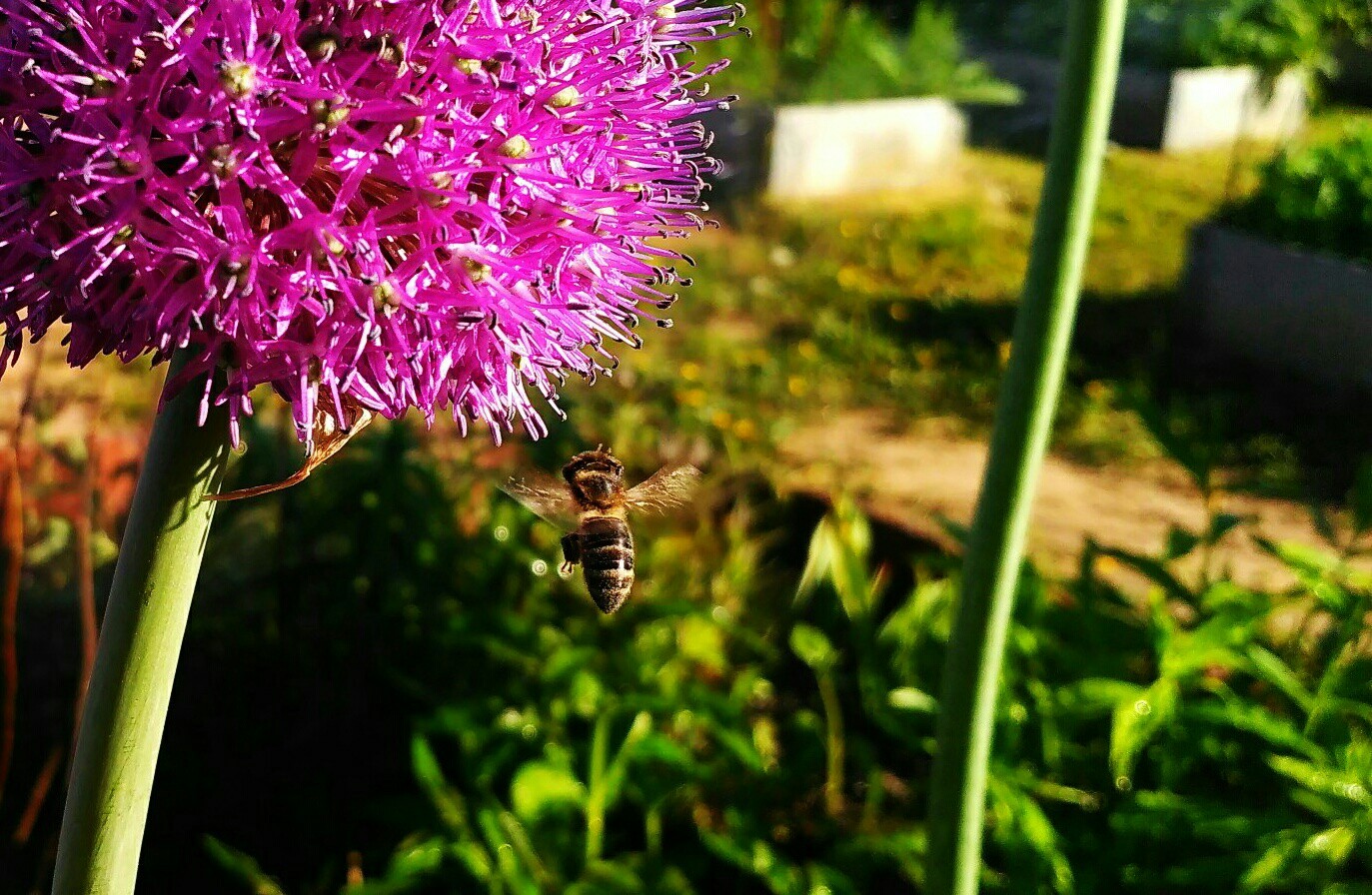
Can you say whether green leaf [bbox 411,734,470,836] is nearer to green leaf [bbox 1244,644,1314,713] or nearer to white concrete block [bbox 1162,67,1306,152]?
green leaf [bbox 1244,644,1314,713]

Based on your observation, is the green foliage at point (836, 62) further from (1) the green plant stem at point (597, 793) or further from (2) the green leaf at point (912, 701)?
(1) the green plant stem at point (597, 793)

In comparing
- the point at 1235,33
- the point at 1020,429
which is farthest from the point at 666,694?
the point at 1235,33

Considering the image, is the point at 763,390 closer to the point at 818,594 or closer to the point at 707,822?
the point at 818,594

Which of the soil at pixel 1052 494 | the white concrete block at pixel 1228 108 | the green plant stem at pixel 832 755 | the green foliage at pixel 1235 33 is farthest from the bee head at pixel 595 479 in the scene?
the green foliage at pixel 1235 33

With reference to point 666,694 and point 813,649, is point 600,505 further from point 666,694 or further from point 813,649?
point 813,649

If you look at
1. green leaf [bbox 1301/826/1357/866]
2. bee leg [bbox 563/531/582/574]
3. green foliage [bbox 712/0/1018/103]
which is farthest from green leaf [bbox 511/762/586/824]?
green foliage [bbox 712/0/1018/103]

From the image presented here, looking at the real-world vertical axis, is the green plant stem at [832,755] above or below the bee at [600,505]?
below
